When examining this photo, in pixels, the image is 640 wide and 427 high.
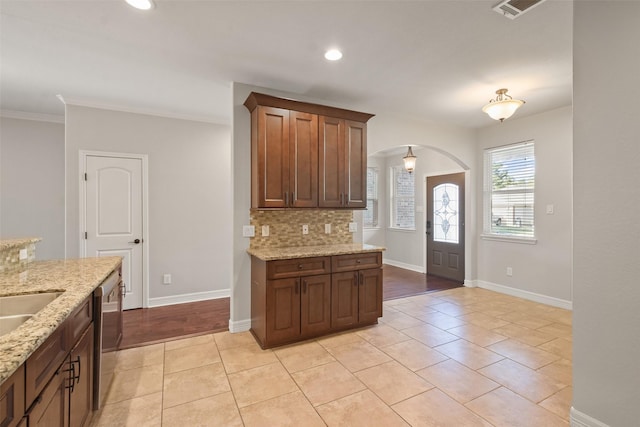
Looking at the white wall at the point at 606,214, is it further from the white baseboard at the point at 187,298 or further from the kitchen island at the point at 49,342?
the white baseboard at the point at 187,298

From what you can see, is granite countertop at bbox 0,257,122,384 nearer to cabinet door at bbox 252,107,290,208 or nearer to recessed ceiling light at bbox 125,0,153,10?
cabinet door at bbox 252,107,290,208

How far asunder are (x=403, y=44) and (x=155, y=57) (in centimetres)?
220

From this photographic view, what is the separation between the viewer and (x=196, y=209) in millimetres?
4422

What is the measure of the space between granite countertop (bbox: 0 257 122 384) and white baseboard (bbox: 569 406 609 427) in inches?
108

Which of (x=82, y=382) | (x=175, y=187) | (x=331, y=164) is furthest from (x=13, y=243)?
(x=331, y=164)

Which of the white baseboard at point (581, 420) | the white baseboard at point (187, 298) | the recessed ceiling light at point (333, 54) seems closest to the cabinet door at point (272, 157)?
the recessed ceiling light at point (333, 54)

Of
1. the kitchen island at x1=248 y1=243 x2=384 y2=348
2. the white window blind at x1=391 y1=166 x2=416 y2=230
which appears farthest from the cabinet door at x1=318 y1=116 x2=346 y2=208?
the white window blind at x1=391 y1=166 x2=416 y2=230

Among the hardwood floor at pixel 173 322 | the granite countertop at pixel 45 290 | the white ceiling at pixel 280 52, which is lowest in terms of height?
the hardwood floor at pixel 173 322

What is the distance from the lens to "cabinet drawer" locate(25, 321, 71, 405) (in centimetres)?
108

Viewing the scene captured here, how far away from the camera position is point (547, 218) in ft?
14.1

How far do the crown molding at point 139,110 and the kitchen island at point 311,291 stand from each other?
2267 mm

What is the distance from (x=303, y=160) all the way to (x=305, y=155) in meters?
0.06

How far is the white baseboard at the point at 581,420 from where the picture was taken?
175cm

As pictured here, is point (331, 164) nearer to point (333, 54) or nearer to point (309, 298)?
point (333, 54)
